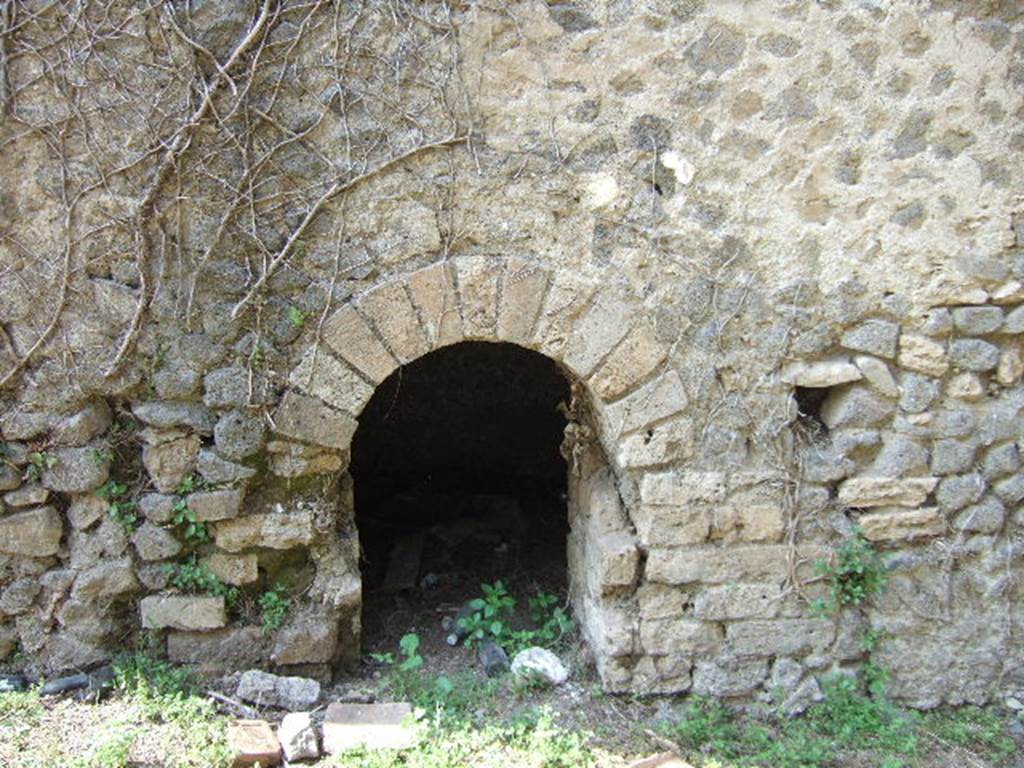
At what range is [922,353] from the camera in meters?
3.63

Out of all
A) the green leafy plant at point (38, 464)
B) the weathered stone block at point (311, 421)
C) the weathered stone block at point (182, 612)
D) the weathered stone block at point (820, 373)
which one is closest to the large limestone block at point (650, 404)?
the weathered stone block at point (820, 373)

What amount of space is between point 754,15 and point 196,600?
3.03 meters

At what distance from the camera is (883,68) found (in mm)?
3432

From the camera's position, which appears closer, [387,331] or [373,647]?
[387,331]

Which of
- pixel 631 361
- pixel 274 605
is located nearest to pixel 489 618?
pixel 274 605

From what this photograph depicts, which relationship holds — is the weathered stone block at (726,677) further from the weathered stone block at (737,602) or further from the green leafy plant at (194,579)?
the green leafy plant at (194,579)

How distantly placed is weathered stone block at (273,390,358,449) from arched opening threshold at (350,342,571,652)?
144cm

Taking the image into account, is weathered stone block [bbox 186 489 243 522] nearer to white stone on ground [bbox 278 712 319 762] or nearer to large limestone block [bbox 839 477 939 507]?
white stone on ground [bbox 278 712 319 762]

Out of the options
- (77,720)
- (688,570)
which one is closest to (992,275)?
(688,570)

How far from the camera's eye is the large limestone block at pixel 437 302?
3.44 metres

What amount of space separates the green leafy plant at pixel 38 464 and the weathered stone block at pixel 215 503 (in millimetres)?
520

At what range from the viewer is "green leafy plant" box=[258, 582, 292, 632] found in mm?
3662

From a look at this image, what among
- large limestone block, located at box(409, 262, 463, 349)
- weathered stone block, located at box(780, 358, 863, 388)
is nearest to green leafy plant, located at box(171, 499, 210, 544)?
large limestone block, located at box(409, 262, 463, 349)

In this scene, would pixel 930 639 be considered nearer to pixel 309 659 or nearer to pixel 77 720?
pixel 309 659
